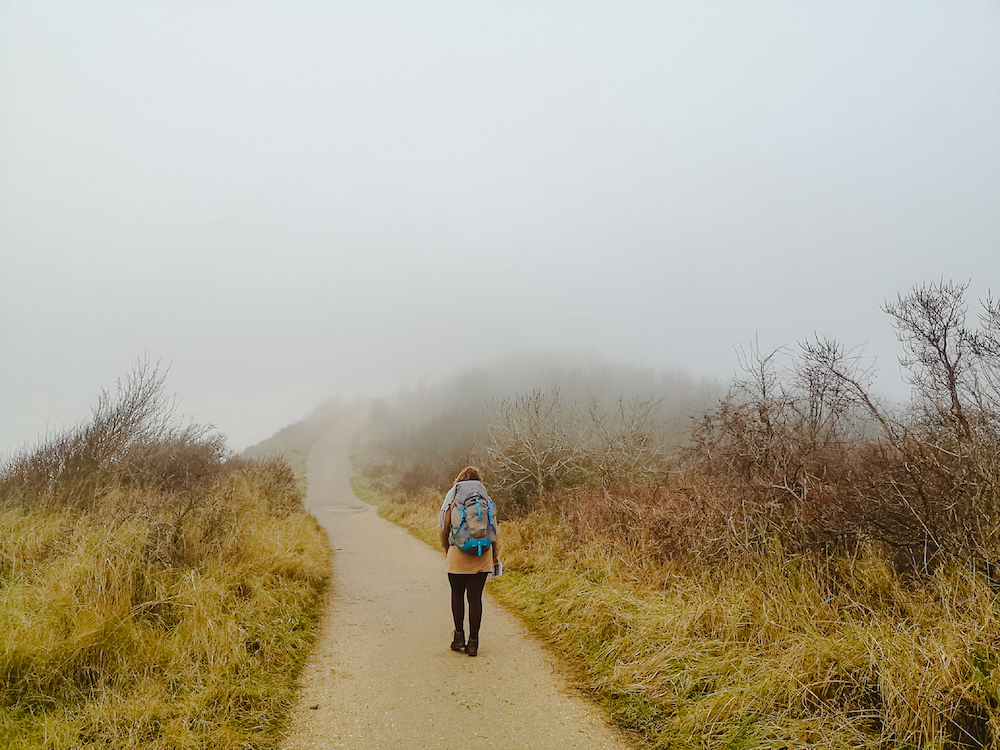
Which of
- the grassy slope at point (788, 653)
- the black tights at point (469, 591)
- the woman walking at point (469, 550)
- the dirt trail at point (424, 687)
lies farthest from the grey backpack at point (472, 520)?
the grassy slope at point (788, 653)

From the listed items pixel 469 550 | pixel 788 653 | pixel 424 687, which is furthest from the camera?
pixel 469 550

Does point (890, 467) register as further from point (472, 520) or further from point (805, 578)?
point (472, 520)

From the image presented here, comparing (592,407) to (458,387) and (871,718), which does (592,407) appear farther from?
(458,387)

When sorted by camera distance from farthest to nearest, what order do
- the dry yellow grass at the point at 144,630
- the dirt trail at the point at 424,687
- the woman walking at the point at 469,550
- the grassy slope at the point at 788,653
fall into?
the woman walking at the point at 469,550
the dirt trail at the point at 424,687
the dry yellow grass at the point at 144,630
the grassy slope at the point at 788,653

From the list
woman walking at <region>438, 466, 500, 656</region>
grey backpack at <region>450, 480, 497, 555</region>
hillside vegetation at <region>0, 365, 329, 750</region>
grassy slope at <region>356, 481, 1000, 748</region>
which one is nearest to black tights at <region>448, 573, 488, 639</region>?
woman walking at <region>438, 466, 500, 656</region>

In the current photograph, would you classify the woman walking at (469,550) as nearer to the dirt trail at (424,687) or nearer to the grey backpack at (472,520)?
the grey backpack at (472,520)

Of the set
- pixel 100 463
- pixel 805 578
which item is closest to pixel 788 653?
pixel 805 578

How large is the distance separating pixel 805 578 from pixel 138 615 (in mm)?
6679

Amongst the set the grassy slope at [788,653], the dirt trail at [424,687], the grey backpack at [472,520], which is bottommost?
the dirt trail at [424,687]

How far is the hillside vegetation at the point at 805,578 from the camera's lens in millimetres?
3424

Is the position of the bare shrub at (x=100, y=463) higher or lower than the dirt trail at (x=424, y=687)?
higher

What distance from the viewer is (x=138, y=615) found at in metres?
5.07

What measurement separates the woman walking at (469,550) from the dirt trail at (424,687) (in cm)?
36

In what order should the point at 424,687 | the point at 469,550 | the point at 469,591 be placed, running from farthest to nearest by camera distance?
the point at 469,591 < the point at 469,550 < the point at 424,687
